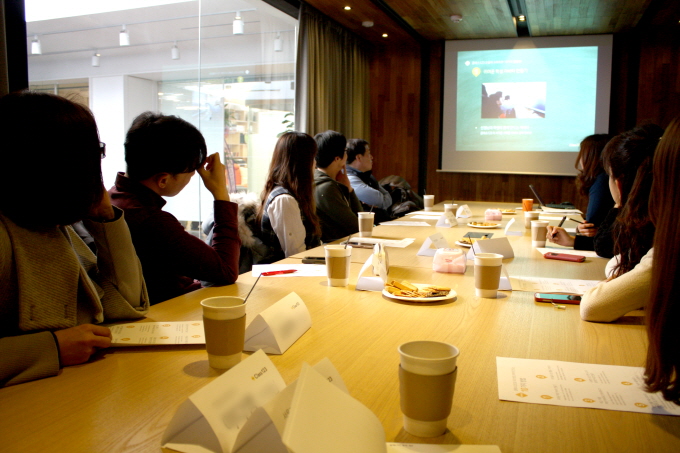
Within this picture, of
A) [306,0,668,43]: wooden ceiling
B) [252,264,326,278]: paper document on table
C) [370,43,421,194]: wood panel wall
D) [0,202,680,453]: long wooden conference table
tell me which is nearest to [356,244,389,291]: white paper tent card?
[0,202,680,453]: long wooden conference table

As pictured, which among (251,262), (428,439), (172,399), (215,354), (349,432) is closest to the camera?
(349,432)

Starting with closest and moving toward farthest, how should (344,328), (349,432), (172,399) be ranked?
(349,432)
(172,399)
(344,328)

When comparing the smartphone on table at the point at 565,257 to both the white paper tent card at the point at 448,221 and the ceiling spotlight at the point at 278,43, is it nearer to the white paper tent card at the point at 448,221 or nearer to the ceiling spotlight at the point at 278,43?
the white paper tent card at the point at 448,221

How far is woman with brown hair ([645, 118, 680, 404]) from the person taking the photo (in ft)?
2.42

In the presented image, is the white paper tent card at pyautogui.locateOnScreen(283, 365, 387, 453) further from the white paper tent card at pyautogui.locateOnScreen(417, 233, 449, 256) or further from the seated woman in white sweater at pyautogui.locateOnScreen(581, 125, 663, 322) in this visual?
the white paper tent card at pyautogui.locateOnScreen(417, 233, 449, 256)

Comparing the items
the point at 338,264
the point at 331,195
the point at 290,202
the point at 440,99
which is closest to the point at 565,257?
the point at 338,264

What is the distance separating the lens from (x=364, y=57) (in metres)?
7.71

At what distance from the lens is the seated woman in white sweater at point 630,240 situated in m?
1.37

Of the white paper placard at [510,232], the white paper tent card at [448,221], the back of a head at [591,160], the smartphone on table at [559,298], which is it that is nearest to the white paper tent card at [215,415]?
the smartphone on table at [559,298]

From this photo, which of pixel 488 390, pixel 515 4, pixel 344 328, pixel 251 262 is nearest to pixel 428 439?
pixel 488 390

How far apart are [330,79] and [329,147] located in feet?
10.6

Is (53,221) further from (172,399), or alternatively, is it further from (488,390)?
(488,390)

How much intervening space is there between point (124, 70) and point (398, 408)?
382 centimetres

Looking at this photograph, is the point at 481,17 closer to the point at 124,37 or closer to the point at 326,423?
the point at 124,37
